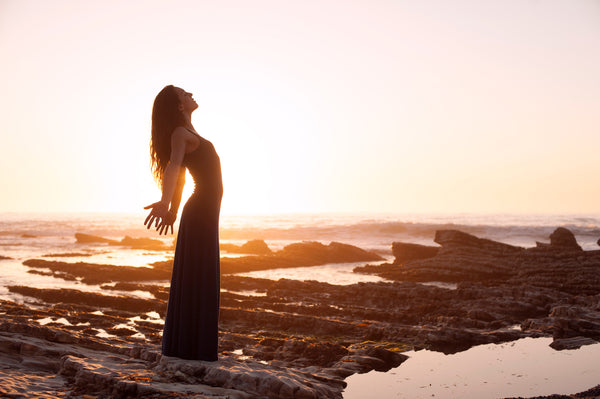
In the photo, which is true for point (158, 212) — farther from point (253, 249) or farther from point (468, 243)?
point (253, 249)

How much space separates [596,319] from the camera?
479 inches

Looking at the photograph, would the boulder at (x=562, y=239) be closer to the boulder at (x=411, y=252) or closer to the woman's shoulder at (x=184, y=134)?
the boulder at (x=411, y=252)

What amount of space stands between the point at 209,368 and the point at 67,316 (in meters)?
9.52

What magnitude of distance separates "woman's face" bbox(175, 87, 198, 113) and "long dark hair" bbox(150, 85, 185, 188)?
35 millimetres

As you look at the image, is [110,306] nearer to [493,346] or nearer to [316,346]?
[316,346]

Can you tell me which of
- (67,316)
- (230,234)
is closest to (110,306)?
(67,316)

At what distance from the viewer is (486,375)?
8031mm

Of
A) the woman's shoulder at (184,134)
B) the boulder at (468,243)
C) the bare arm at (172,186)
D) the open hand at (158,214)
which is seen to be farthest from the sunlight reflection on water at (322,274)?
the open hand at (158,214)

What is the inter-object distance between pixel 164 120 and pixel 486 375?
6336 mm

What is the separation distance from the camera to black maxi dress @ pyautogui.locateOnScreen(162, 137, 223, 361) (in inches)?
221

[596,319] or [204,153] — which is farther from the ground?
[204,153]

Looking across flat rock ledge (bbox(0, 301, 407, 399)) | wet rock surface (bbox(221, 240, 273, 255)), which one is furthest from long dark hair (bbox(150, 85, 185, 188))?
wet rock surface (bbox(221, 240, 273, 255))

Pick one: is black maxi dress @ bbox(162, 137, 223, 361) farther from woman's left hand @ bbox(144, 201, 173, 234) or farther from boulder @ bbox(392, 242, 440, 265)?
boulder @ bbox(392, 242, 440, 265)

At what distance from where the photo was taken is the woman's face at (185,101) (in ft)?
17.9
